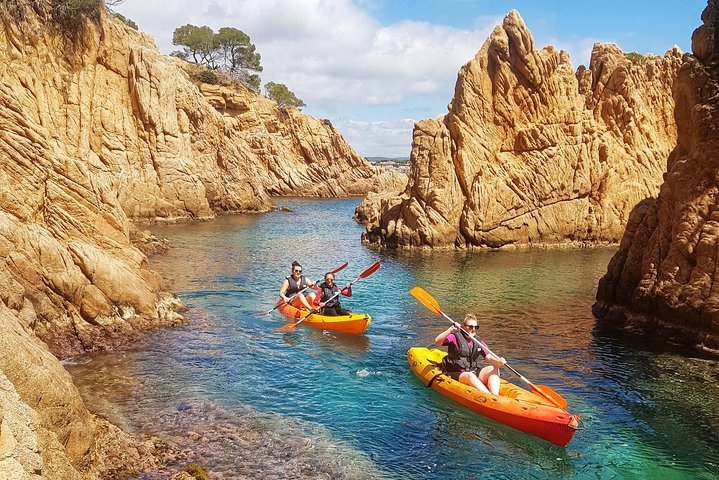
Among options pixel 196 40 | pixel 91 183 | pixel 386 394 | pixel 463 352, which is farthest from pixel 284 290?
pixel 196 40

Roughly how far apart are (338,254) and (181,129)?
19.3 meters

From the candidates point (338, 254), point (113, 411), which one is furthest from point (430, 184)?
point (113, 411)

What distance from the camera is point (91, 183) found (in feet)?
54.0

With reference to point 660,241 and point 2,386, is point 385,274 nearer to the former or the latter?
point 660,241

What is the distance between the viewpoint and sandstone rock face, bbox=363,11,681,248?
33531mm

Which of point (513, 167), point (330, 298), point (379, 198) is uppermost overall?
point (513, 167)

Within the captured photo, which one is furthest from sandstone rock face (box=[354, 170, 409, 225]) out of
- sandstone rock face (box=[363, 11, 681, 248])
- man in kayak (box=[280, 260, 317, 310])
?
man in kayak (box=[280, 260, 317, 310])

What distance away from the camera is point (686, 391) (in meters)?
13.1

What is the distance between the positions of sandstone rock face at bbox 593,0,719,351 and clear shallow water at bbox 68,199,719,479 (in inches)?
39.2

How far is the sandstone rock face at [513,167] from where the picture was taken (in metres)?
33.5

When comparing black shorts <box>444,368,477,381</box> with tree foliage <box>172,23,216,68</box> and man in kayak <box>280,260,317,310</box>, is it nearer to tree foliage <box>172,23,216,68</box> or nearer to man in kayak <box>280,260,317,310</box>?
man in kayak <box>280,260,317,310</box>

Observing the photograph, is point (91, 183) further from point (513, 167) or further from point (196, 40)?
point (196, 40)

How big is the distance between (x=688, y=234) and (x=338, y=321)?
970cm

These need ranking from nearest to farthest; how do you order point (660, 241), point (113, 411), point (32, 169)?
point (113, 411)
point (32, 169)
point (660, 241)
